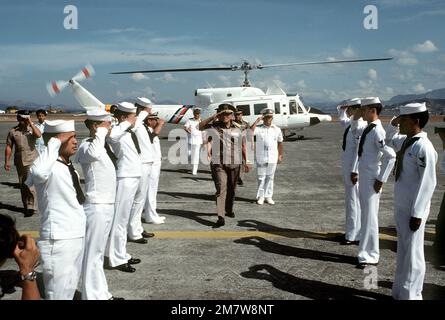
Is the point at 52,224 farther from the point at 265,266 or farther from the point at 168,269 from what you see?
the point at 265,266

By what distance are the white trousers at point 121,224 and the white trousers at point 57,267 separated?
1.98m

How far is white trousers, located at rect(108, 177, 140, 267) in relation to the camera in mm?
5637

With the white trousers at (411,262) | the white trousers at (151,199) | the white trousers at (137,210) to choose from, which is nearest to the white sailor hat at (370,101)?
the white trousers at (411,262)

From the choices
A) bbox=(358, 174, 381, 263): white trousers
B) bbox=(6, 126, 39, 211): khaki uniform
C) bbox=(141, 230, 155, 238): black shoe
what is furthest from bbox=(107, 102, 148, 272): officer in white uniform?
bbox=(6, 126, 39, 211): khaki uniform

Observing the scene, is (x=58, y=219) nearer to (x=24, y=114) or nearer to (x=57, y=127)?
(x=57, y=127)

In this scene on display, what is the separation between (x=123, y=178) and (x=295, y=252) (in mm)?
2824

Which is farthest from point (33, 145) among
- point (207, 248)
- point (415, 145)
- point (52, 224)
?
point (415, 145)

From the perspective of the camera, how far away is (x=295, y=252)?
634cm

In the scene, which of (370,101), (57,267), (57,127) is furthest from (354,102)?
(57,267)

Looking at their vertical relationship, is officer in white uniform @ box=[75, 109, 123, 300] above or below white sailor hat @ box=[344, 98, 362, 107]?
below

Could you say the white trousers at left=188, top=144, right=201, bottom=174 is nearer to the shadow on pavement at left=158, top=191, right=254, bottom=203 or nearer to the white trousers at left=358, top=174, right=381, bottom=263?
the shadow on pavement at left=158, top=191, right=254, bottom=203

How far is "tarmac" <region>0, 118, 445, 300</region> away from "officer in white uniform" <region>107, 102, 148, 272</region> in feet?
0.77
